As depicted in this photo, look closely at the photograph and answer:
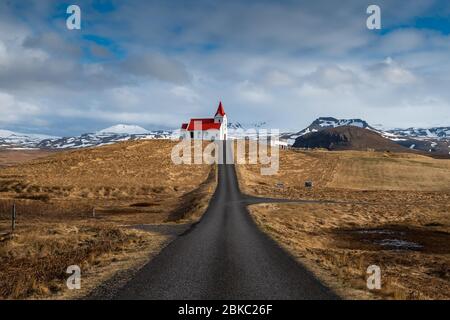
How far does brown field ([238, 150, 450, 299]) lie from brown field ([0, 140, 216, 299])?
925cm

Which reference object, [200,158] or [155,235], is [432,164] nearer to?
[200,158]

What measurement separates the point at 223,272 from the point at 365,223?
1289 inches

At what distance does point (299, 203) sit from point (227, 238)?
2918 centimetres

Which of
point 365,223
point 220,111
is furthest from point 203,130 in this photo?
point 365,223

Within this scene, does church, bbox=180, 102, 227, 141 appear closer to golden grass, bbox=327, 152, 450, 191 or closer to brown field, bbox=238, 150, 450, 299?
brown field, bbox=238, 150, 450, 299

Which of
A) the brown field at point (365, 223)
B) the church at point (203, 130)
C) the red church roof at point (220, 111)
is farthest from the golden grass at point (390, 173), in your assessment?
the red church roof at point (220, 111)

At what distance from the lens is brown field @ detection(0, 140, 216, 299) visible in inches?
765

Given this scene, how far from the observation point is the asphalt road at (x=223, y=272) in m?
14.3

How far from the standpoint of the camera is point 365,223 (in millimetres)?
45562

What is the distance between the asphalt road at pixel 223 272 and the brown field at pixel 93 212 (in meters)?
1.64

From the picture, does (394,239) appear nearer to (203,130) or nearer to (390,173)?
(390,173)

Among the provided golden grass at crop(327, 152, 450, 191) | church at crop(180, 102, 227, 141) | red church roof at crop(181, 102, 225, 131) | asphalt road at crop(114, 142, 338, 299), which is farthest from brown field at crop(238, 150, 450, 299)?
red church roof at crop(181, 102, 225, 131)
